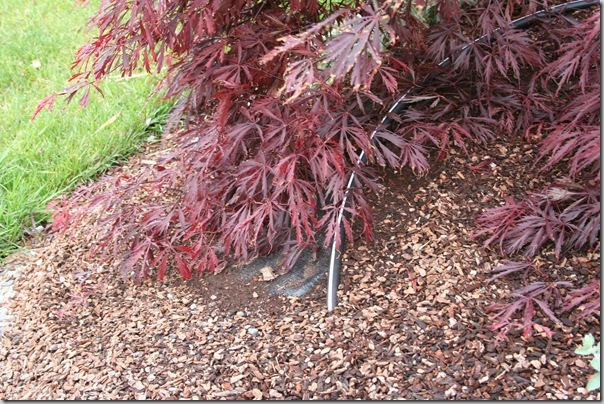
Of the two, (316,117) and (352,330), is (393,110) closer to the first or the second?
(316,117)

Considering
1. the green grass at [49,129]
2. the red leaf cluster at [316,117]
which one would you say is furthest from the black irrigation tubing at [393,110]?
the green grass at [49,129]

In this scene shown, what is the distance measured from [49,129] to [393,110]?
2.33m

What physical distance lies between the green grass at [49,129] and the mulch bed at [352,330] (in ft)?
2.34

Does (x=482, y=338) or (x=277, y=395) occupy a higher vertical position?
(x=277, y=395)

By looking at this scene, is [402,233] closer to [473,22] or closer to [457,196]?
[457,196]

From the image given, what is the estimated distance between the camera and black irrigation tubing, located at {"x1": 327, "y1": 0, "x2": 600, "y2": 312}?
2533 mm

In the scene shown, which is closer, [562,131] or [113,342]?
[562,131]

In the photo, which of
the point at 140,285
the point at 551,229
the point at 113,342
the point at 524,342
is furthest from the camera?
the point at 140,285

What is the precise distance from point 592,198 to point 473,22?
1081mm

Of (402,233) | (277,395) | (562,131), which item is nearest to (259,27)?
(402,233)

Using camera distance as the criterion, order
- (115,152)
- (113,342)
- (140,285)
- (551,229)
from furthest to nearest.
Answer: (115,152) < (140,285) < (113,342) < (551,229)

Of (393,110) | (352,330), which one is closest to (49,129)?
(393,110)

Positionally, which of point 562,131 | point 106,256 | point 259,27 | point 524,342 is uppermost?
point 259,27

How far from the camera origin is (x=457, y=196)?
2.74 meters
